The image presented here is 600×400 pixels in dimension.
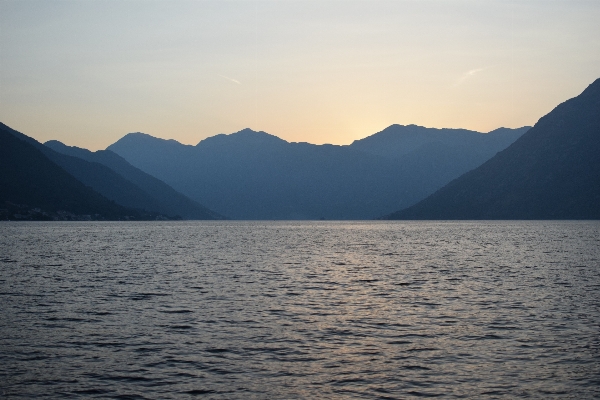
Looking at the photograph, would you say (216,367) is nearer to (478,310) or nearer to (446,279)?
(478,310)

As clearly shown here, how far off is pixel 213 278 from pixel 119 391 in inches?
1730

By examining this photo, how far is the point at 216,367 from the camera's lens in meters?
28.4

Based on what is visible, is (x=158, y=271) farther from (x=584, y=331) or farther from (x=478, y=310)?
(x=584, y=331)

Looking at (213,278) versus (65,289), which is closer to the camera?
(65,289)

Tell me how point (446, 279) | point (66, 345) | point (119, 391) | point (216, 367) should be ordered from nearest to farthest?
point (119, 391) → point (216, 367) → point (66, 345) → point (446, 279)

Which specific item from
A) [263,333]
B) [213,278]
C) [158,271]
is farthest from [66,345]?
[158,271]

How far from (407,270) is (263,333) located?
153ft

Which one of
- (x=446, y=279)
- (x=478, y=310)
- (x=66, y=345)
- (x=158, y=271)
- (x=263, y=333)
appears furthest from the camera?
(x=158, y=271)

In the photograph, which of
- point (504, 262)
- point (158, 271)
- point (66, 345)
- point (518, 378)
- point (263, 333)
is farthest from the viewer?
point (504, 262)

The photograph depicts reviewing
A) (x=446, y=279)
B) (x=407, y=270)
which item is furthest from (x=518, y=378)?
(x=407, y=270)

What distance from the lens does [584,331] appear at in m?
36.5

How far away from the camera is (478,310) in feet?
148

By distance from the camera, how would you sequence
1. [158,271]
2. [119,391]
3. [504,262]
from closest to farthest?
[119,391] < [158,271] < [504,262]

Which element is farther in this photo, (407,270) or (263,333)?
(407,270)
